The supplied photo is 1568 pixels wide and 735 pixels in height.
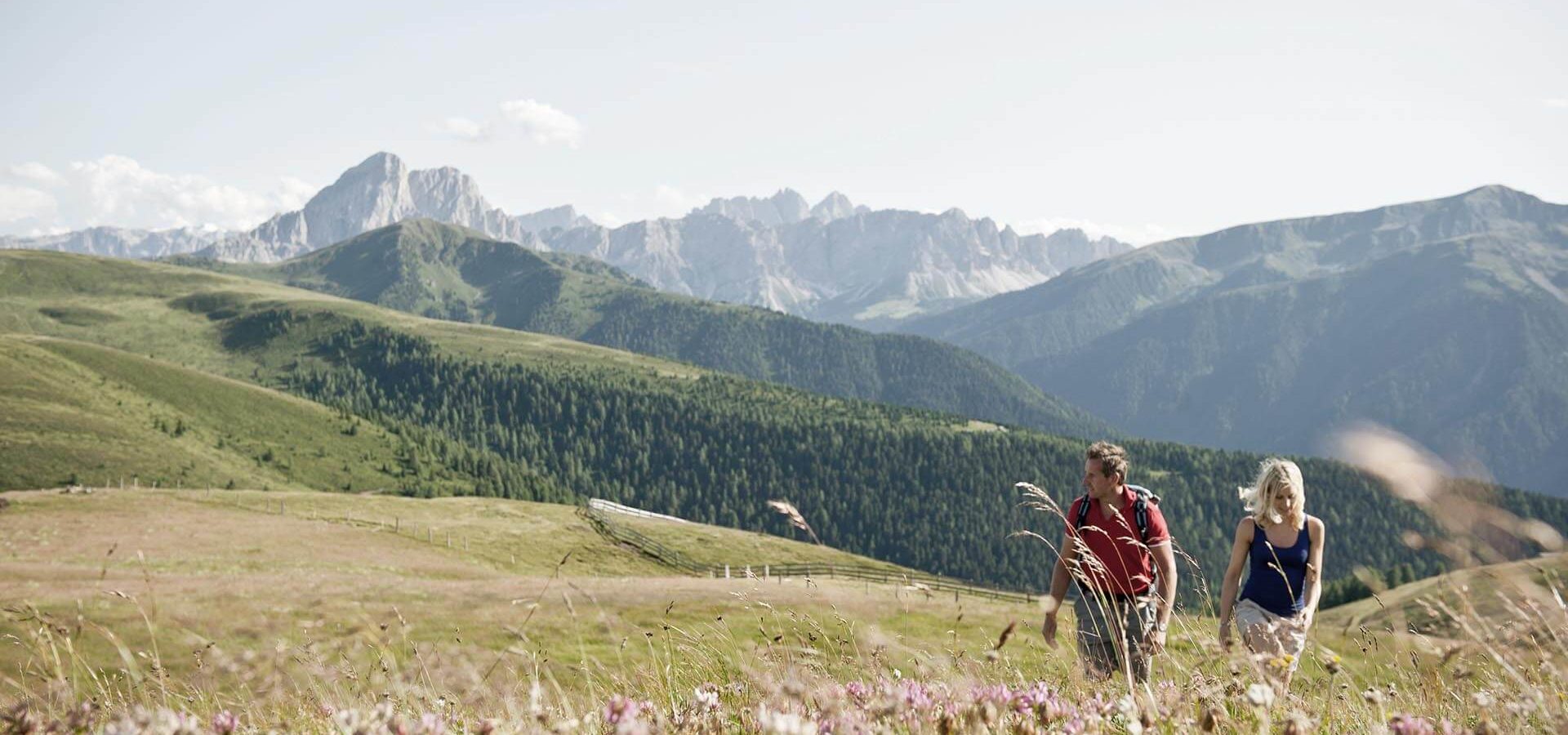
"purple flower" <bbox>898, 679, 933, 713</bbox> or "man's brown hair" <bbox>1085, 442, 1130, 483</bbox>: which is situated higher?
"man's brown hair" <bbox>1085, 442, 1130, 483</bbox>

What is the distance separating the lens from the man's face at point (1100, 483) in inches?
340

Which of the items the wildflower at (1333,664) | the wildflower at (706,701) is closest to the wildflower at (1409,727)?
the wildflower at (1333,664)

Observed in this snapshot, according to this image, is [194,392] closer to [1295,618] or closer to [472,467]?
[472,467]

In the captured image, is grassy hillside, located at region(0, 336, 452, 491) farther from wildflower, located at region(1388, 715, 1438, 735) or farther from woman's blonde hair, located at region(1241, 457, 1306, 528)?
wildflower, located at region(1388, 715, 1438, 735)

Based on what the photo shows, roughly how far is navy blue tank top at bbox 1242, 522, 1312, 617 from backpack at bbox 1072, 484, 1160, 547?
0.89 meters

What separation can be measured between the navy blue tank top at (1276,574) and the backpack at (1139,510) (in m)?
0.89

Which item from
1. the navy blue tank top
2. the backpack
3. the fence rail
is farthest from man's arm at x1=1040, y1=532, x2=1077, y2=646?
the fence rail

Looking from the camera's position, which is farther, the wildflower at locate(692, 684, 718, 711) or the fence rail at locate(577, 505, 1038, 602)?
the fence rail at locate(577, 505, 1038, 602)

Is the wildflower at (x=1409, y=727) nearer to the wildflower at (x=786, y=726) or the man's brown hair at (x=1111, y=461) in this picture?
the wildflower at (x=786, y=726)

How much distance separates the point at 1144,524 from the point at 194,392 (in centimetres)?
21658

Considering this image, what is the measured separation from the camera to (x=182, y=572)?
180ft

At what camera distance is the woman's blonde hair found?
7.95 m

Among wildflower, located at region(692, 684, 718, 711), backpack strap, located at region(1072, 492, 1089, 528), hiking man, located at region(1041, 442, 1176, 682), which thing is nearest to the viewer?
wildflower, located at region(692, 684, 718, 711)

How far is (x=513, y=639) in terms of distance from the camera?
4.39 meters
